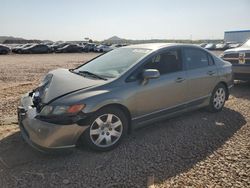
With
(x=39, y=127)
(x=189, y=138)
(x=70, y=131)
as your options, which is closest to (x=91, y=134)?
(x=70, y=131)

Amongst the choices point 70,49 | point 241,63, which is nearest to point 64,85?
point 241,63

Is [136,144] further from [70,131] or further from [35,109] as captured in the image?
[35,109]

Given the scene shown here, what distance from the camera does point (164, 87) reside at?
4.67 m

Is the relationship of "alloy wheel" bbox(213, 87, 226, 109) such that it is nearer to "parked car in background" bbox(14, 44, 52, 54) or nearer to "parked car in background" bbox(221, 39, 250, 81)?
"parked car in background" bbox(221, 39, 250, 81)

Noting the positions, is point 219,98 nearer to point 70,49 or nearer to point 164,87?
point 164,87

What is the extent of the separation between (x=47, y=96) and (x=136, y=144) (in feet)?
5.06

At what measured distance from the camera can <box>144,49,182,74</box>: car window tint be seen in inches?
183

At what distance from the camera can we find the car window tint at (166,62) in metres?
4.66

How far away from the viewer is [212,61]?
232 inches

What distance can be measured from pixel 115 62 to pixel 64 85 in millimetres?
1124

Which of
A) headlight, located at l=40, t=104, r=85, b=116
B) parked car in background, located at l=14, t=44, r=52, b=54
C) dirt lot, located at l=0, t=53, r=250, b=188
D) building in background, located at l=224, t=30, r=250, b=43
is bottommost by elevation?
dirt lot, located at l=0, t=53, r=250, b=188

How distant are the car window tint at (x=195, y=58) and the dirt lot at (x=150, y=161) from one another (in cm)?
113

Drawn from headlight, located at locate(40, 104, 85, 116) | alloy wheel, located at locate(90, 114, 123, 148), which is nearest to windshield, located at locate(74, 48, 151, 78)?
alloy wheel, located at locate(90, 114, 123, 148)

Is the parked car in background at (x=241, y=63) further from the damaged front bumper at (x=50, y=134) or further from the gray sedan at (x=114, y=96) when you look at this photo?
the damaged front bumper at (x=50, y=134)
